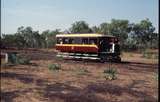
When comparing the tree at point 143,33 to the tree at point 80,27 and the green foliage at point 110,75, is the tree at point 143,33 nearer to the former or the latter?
the tree at point 80,27

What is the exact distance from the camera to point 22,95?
11977mm

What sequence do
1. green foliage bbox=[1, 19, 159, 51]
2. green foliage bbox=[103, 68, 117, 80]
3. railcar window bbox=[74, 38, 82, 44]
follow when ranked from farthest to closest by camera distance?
green foliage bbox=[1, 19, 159, 51] → railcar window bbox=[74, 38, 82, 44] → green foliage bbox=[103, 68, 117, 80]

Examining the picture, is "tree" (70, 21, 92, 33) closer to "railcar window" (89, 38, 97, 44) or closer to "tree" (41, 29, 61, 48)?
"tree" (41, 29, 61, 48)

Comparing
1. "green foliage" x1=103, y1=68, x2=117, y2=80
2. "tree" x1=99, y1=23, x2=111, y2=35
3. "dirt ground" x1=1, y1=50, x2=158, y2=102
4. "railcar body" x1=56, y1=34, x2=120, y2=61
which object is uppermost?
"tree" x1=99, y1=23, x2=111, y2=35

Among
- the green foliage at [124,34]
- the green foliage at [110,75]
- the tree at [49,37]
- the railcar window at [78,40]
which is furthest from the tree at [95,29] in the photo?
the green foliage at [110,75]

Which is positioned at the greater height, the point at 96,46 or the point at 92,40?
the point at 92,40

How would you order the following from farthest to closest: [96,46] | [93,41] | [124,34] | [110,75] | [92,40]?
[124,34] < [92,40] < [93,41] < [96,46] < [110,75]

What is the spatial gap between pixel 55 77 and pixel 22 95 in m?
4.61

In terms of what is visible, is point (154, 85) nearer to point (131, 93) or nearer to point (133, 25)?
point (131, 93)

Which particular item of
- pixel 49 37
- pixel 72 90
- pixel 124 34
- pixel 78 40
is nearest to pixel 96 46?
pixel 78 40

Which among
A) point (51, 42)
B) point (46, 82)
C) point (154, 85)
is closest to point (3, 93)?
point (46, 82)

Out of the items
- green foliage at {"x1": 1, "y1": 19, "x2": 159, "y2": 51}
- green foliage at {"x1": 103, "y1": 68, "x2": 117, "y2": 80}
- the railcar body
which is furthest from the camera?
green foliage at {"x1": 1, "y1": 19, "x2": 159, "y2": 51}

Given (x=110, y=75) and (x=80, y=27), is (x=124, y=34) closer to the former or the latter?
(x=80, y=27)

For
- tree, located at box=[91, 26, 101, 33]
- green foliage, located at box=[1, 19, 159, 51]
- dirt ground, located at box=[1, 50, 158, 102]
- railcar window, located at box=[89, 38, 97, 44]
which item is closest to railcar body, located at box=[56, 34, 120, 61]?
railcar window, located at box=[89, 38, 97, 44]
